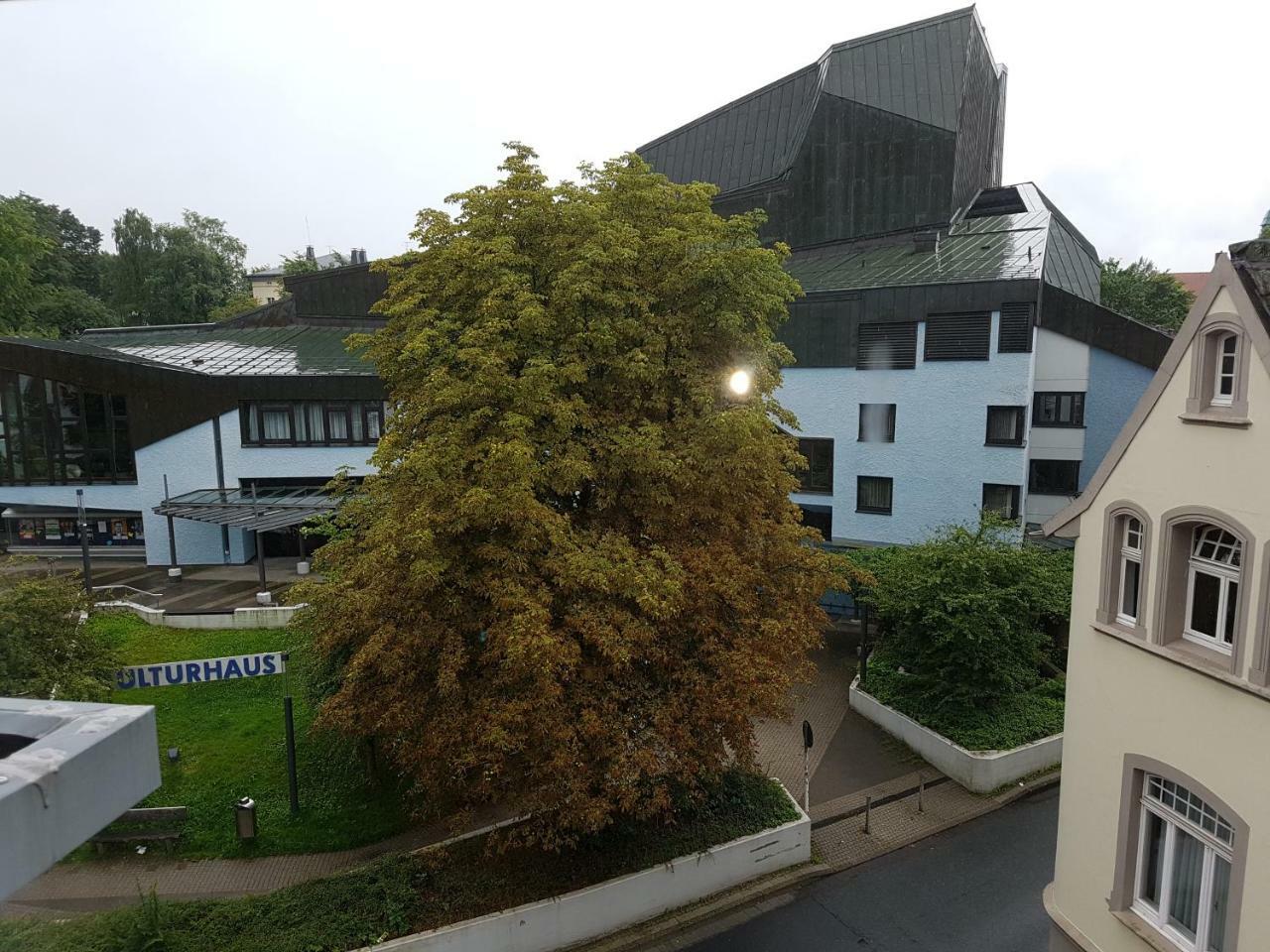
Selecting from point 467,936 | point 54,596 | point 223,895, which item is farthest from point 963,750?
point 54,596

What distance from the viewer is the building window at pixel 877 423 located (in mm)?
28109

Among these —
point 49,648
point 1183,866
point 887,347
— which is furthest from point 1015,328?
point 49,648

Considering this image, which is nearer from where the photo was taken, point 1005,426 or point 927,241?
point 1005,426

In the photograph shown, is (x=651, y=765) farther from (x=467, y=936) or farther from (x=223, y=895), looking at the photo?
(x=223, y=895)

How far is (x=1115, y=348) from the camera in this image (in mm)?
25656

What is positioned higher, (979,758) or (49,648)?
(49,648)

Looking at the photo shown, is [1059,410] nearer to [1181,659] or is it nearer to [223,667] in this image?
[1181,659]

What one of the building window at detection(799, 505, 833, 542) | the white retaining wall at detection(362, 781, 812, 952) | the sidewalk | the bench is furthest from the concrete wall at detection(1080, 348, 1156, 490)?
the bench

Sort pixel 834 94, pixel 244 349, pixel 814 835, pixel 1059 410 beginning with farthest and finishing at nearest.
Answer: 1. pixel 244 349
2. pixel 834 94
3. pixel 1059 410
4. pixel 814 835

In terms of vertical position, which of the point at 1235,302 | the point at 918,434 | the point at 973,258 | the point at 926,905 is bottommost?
the point at 926,905

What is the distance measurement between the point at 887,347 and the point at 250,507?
24.5m

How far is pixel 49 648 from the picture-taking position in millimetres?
16062

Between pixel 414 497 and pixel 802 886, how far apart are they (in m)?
10.2

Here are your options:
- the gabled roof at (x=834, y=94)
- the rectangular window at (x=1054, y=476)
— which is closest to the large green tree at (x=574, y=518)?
the rectangular window at (x=1054, y=476)
